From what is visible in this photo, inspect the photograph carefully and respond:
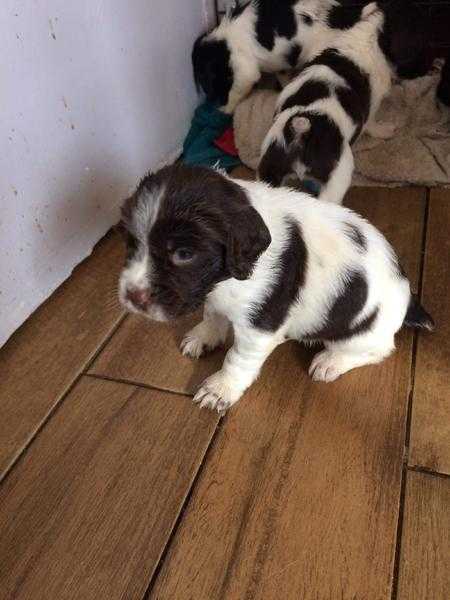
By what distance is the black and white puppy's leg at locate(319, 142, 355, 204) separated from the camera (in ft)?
8.36

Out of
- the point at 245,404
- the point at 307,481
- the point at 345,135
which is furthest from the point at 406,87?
the point at 307,481

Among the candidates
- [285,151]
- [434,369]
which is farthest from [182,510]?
[285,151]

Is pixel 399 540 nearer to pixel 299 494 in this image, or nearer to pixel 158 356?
pixel 299 494

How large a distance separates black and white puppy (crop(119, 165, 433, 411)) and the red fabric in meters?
1.55

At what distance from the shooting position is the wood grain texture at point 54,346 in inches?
80.0

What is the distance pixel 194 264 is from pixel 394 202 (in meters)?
1.89

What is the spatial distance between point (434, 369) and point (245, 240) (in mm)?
1134

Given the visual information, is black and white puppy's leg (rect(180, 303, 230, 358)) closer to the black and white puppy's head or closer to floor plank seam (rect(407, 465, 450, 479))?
the black and white puppy's head

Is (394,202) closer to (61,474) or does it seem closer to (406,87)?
(406,87)

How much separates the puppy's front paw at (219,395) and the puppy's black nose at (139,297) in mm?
615

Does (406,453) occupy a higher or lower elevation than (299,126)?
lower

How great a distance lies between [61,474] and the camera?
72.6 inches

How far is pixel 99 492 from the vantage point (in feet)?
5.87

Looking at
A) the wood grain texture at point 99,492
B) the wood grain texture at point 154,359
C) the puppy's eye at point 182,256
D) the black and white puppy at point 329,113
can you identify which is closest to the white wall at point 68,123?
the wood grain texture at point 154,359
